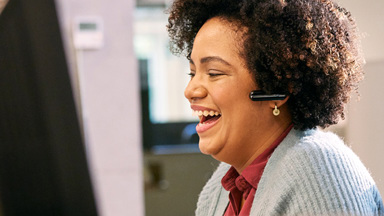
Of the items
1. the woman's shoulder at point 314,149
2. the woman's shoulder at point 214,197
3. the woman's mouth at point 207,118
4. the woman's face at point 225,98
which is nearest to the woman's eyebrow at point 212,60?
the woman's face at point 225,98

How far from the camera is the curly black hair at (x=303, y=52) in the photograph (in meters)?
1.00

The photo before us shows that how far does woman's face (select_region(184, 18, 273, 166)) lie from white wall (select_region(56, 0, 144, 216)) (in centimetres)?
161

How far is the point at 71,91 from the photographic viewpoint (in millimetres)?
310

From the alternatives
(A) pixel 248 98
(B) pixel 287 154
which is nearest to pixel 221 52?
(A) pixel 248 98

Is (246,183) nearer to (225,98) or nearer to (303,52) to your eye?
(225,98)

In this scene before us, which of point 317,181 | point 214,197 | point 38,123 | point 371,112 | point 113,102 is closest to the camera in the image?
point 38,123

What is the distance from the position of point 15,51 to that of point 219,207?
92cm

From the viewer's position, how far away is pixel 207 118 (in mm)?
1111

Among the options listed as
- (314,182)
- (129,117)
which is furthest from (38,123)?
(129,117)

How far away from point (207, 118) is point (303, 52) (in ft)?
0.88

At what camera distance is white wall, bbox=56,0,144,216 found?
2.63 meters

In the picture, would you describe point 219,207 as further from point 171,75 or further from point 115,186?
point 171,75

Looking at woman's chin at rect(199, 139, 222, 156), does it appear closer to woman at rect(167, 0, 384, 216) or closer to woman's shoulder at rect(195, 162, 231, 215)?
woman at rect(167, 0, 384, 216)

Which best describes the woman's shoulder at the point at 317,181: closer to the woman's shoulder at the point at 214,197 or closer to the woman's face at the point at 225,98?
the woman's face at the point at 225,98
